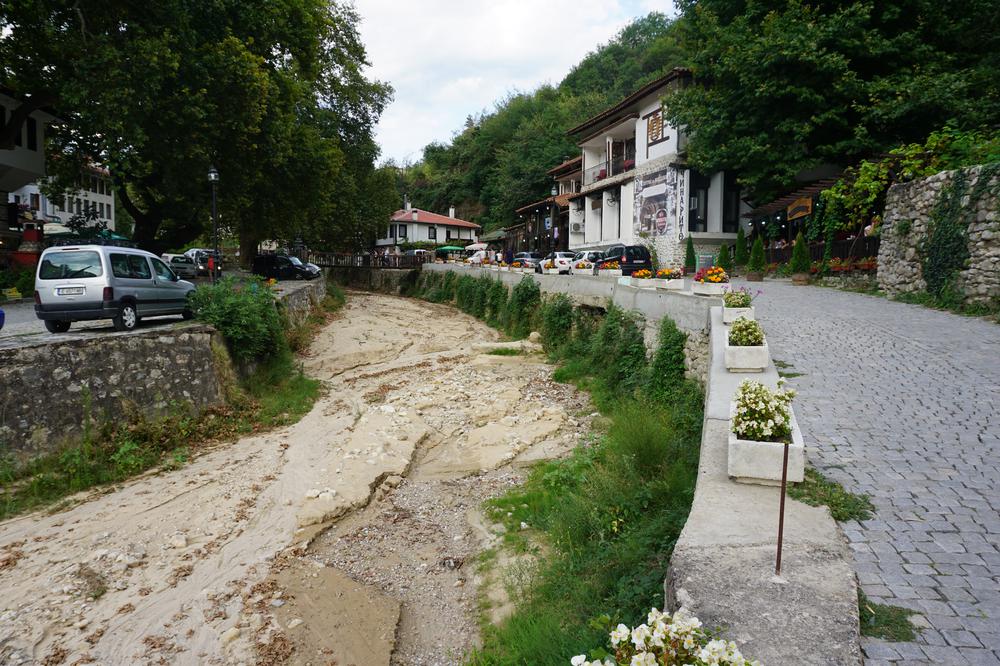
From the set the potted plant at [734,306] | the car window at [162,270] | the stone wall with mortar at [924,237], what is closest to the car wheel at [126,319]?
the car window at [162,270]

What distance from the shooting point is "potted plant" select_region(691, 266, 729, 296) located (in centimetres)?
1159

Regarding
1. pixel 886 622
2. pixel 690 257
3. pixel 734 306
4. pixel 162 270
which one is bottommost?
pixel 886 622

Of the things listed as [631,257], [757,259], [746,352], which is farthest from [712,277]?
[631,257]

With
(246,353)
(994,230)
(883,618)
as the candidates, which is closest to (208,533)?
(246,353)

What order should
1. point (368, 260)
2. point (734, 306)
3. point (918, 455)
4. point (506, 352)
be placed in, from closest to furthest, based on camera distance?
point (918, 455) → point (734, 306) → point (506, 352) → point (368, 260)

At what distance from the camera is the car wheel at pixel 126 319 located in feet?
38.0

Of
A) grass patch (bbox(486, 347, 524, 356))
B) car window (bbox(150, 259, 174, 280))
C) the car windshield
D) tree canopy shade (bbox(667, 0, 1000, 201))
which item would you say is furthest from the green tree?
the car windshield

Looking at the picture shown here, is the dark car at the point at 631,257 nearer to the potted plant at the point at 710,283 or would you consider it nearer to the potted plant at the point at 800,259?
the potted plant at the point at 800,259

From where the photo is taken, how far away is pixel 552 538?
684 cm

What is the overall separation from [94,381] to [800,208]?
23425mm

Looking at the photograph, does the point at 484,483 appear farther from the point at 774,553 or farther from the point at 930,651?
the point at 930,651

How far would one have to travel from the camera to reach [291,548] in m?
7.63

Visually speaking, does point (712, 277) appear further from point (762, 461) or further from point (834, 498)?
point (834, 498)

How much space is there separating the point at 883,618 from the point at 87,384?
11.3m
